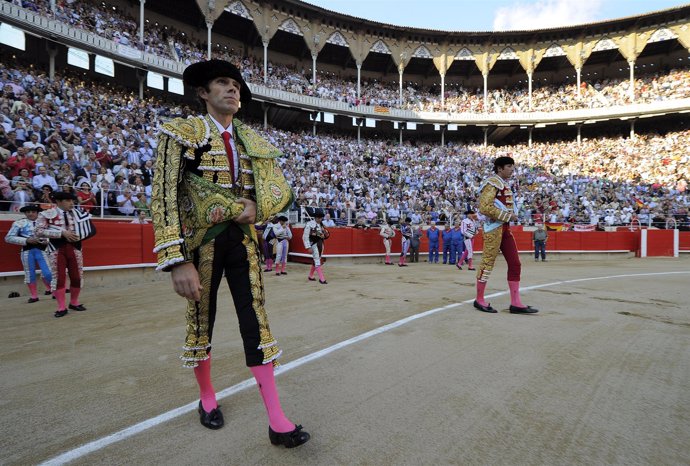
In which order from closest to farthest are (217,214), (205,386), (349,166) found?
(217,214)
(205,386)
(349,166)

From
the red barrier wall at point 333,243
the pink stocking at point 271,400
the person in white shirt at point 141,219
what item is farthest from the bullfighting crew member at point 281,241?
the pink stocking at point 271,400

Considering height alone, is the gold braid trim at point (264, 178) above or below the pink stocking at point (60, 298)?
above

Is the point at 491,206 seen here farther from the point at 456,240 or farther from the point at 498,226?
the point at 456,240

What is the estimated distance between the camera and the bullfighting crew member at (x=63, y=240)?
5125 millimetres

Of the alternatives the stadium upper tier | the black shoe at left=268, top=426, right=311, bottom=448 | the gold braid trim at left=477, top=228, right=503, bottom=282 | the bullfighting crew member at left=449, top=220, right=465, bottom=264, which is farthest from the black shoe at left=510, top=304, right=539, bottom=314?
the stadium upper tier

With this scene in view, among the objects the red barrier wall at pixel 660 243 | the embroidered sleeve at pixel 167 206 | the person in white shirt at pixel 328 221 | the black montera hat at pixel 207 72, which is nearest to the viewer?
the embroidered sleeve at pixel 167 206

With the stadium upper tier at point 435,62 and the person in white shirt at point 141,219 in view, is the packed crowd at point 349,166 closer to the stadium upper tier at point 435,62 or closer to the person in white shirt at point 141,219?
the person in white shirt at point 141,219

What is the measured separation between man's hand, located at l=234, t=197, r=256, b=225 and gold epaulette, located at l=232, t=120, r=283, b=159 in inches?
9.6

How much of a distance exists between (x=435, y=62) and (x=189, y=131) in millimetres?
36228

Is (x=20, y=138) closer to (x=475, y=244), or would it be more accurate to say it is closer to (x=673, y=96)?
(x=475, y=244)

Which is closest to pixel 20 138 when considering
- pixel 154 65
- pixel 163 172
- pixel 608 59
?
pixel 163 172

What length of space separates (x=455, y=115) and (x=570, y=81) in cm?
1148

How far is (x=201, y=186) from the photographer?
75.4 inches

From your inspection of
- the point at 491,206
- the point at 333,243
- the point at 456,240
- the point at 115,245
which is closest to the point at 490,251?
the point at 491,206
